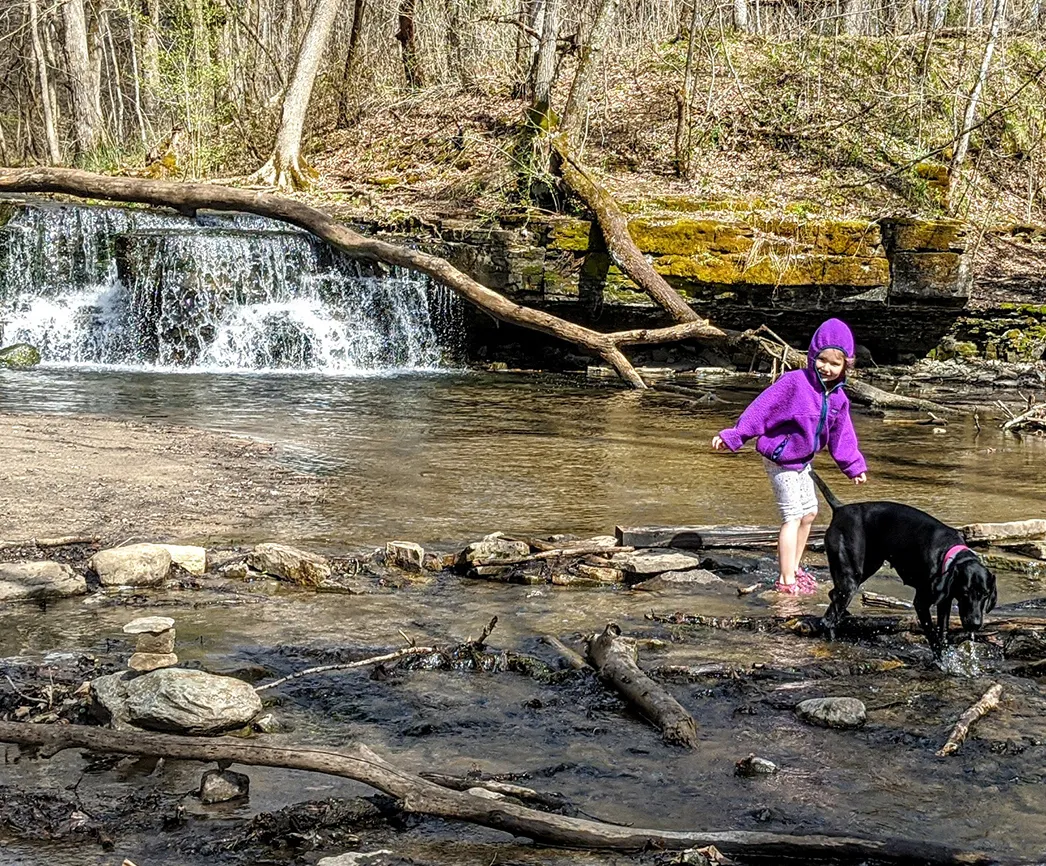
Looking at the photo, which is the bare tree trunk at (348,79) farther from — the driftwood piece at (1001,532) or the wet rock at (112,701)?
the wet rock at (112,701)

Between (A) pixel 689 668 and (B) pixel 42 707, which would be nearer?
(B) pixel 42 707

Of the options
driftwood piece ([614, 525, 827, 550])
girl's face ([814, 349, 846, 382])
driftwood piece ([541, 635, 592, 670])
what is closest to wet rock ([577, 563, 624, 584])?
driftwood piece ([614, 525, 827, 550])

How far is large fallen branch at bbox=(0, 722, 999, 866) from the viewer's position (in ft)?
10.5

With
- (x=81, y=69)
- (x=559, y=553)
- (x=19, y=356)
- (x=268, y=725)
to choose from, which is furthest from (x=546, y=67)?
(x=268, y=725)

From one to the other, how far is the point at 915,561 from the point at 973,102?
16508 mm

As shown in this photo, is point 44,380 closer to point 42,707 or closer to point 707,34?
point 42,707

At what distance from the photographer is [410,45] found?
28.9 metres

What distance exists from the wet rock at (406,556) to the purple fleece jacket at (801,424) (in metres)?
1.95

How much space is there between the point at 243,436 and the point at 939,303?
11.7m

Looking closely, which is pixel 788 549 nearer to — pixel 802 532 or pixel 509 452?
pixel 802 532

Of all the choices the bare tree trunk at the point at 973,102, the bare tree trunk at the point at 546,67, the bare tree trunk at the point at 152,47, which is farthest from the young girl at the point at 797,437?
the bare tree trunk at the point at 152,47

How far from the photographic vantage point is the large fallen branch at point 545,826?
3.19 meters

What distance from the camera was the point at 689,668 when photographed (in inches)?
194

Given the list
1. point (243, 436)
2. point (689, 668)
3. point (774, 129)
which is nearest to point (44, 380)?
point (243, 436)
